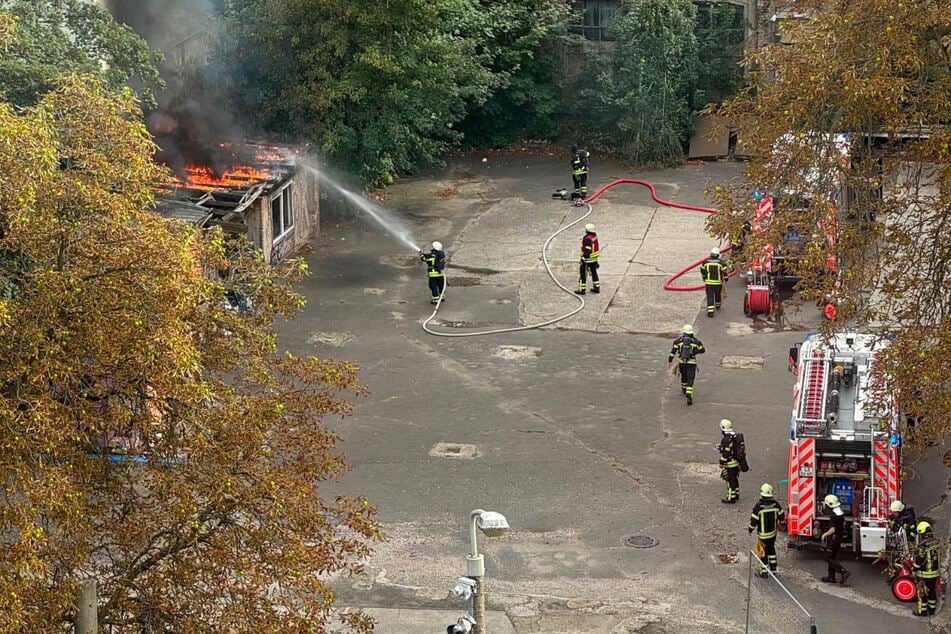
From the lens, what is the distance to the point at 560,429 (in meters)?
19.0

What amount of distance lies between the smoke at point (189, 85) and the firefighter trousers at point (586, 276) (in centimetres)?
695

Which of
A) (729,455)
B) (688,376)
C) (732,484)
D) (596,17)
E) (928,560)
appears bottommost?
(732,484)

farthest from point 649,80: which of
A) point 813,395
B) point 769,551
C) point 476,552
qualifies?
point 476,552

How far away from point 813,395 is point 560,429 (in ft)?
13.5

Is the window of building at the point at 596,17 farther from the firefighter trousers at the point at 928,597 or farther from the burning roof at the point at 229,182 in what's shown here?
the firefighter trousers at the point at 928,597

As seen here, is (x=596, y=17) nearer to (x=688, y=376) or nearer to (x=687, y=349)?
(x=687, y=349)

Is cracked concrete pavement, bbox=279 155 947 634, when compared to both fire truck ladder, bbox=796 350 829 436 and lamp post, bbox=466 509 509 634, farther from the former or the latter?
lamp post, bbox=466 509 509 634

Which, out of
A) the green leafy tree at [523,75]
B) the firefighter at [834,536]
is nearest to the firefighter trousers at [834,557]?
the firefighter at [834,536]

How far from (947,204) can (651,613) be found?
16.5 ft

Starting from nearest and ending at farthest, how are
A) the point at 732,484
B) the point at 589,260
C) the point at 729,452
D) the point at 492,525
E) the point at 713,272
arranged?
the point at 492,525, the point at 729,452, the point at 732,484, the point at 713,272, the point at 589,260

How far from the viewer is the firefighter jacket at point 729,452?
16.5 m

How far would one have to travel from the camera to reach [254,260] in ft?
38.7

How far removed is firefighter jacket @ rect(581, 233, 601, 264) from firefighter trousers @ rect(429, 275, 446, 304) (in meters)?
2.42

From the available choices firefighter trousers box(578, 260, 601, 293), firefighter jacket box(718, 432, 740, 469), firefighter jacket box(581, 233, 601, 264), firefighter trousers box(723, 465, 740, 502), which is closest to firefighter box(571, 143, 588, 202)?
firefighter trousers box(578, 260, 601, 293)
